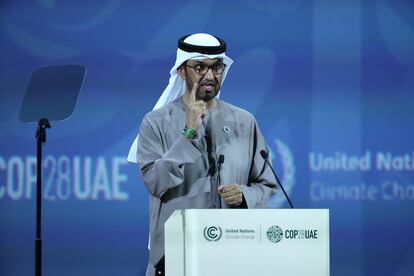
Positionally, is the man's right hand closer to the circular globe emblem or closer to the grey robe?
the grey robe

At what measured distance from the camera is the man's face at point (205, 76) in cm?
429

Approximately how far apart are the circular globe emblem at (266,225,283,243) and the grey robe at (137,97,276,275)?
0.79 meters

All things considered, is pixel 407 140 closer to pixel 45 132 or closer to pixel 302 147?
pixel 302 147

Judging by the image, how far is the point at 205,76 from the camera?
4285 millimetres

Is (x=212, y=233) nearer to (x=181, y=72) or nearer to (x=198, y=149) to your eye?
(x=198, y=149)

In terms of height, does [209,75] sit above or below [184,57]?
below

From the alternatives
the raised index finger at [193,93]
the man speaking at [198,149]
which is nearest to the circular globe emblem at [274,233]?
the man speaking at [198,149]

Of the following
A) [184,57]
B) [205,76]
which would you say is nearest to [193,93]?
[205,76]

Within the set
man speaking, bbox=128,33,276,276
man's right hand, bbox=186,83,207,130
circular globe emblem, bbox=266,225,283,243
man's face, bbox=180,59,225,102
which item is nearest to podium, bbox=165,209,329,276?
circular globe emblem, bbox=266,225,283,243

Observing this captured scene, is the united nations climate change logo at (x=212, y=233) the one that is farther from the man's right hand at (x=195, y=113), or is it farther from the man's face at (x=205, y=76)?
the man's face at (x=205, y=76)

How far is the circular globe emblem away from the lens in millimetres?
3189

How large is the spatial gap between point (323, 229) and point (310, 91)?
7.62ft

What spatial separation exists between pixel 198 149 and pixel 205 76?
416 mm

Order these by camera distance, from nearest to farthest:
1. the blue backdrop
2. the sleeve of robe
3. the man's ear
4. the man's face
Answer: the sleeve of robe, the man's face, the man's ear, the blue backdrop
